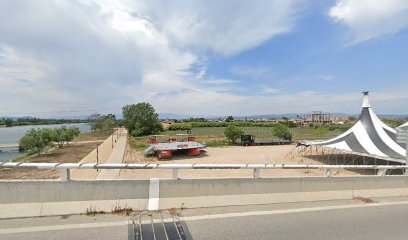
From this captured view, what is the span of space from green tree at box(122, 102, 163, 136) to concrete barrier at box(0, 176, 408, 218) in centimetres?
6406

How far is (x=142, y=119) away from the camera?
72125 millimetres

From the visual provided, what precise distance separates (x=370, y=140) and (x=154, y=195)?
2227 centimetres

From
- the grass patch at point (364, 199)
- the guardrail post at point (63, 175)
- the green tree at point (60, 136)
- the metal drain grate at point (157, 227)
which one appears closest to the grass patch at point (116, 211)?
the metal drain grate at point (157, 227)

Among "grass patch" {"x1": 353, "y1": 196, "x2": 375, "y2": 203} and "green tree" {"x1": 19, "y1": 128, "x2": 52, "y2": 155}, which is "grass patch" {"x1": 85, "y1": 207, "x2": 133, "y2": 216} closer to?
"grass patch" {"x1": 353, "y1": 196, "x2": 375, "y2": 203}

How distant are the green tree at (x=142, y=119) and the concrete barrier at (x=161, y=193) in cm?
6406

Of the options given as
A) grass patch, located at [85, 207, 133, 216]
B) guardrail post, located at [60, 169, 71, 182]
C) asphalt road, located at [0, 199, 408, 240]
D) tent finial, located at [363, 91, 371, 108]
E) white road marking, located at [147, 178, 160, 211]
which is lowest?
asphalt road, located at [0, 199, 408, 240]

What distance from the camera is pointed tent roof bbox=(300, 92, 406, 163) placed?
19.4 metres

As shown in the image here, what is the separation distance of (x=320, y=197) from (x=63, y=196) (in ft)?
18.0

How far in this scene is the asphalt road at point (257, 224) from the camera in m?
4.28

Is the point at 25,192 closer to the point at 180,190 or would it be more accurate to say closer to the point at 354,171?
the point at 180,190

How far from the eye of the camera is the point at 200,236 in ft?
14.1

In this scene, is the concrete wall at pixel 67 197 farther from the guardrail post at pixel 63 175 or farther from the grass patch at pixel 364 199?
the grass patch at pixel 364 199

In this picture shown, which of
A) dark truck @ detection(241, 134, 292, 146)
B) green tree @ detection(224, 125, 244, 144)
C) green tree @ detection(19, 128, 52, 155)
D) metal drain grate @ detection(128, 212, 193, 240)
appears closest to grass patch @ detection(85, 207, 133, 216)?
metal drain grate @ detection(128, 212, 193, 240)

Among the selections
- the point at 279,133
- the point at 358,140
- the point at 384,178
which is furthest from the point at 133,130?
the point at 384,178
